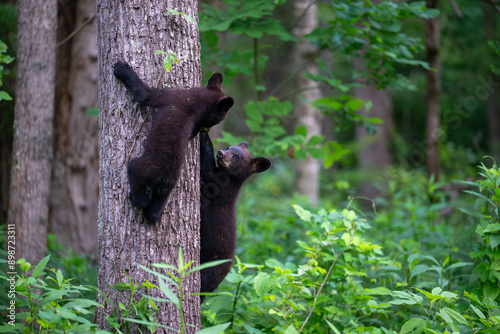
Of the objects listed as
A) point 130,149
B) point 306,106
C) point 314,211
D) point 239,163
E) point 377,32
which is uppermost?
point 377,32

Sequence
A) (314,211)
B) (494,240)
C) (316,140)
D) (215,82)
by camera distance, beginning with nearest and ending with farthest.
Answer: (494,240) < (215,82) < (316,140) < (314,211)

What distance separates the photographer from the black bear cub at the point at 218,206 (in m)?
3.93

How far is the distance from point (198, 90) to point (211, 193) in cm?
128

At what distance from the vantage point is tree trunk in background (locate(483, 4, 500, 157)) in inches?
579

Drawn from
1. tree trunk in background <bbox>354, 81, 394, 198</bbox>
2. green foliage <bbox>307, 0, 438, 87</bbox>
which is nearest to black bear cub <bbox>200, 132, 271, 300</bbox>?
green foliage <bbox>307, 0, 438, 87</bbox>

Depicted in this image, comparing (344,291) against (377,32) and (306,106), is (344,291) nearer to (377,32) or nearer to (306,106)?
(377,32)

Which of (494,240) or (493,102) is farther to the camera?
(493,102)

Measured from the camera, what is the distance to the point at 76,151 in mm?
6727

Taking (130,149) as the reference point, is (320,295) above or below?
below

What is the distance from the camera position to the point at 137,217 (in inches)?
113

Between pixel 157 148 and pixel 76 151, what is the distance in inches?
175

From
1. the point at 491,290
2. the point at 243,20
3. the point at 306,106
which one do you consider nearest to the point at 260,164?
the point at 243,20

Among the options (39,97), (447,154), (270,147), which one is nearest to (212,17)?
(270,147)

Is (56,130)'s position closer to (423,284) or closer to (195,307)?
(195,307)
